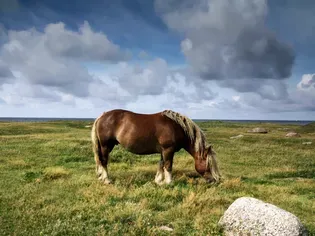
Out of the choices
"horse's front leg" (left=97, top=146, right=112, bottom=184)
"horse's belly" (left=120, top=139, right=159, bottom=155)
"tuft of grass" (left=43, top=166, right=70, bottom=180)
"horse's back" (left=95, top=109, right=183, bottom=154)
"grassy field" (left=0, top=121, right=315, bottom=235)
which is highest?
"horse's back" (left=95, top=109, right=183, bottom=154)

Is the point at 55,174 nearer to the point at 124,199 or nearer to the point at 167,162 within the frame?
the point at 124,199

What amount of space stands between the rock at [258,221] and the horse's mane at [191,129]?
15.6 ft

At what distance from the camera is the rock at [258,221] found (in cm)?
712

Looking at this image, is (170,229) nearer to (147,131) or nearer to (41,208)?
(41,208)

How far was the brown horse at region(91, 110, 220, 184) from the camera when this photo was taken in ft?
41.6

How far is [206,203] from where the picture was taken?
10008 mm

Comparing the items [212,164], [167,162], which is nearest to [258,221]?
[212,164]

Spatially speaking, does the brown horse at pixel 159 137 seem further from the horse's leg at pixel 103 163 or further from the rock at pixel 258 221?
the rock at pixel 258 221

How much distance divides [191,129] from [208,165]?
1.64 meters

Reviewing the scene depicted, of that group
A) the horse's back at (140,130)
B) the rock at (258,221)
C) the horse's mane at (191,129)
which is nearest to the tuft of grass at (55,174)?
the horse's back at (140,130)

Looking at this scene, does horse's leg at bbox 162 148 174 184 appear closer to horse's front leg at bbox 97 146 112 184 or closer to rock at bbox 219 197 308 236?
horse's front leg at bbox 97 146 112 184

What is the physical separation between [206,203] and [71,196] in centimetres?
477

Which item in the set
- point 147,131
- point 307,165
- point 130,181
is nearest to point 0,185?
point 130,181

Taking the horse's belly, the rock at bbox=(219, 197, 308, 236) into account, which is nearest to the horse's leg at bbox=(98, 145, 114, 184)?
the horse's belly
